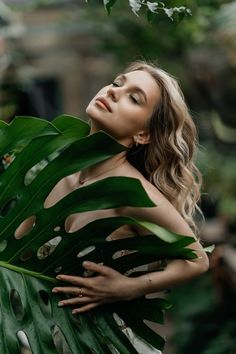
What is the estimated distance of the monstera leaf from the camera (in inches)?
120

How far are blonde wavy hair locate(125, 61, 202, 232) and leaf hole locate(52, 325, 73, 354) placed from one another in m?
0.58

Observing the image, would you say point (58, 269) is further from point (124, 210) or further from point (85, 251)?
point (124, 210)

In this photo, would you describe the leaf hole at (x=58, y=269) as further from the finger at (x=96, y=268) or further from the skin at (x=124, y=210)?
the finger at (x=96, y=268)

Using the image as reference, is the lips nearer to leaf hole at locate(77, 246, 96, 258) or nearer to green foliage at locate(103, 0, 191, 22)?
green foliage at locate(103, 0, 191, 22)

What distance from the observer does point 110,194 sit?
3.04 metres

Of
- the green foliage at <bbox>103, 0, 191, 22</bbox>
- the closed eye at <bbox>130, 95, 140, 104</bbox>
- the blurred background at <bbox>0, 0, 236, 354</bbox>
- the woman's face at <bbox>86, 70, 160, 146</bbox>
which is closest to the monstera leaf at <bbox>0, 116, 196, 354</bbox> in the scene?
the woman's face at <bbox>86, 70, 160, 146</bbox>

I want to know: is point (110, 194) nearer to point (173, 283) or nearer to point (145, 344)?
point (173, 283)

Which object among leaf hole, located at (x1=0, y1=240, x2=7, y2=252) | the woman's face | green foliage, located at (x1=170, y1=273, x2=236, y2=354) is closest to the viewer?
the woman's face

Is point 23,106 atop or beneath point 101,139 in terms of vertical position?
beneath

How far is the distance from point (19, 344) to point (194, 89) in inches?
297

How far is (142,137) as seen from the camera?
3311 millimetres

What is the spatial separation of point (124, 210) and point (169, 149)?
12.5 inches

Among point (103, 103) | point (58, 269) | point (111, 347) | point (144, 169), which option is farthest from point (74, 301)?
point (103, 103)

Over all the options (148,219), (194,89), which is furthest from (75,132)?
(194,89)
